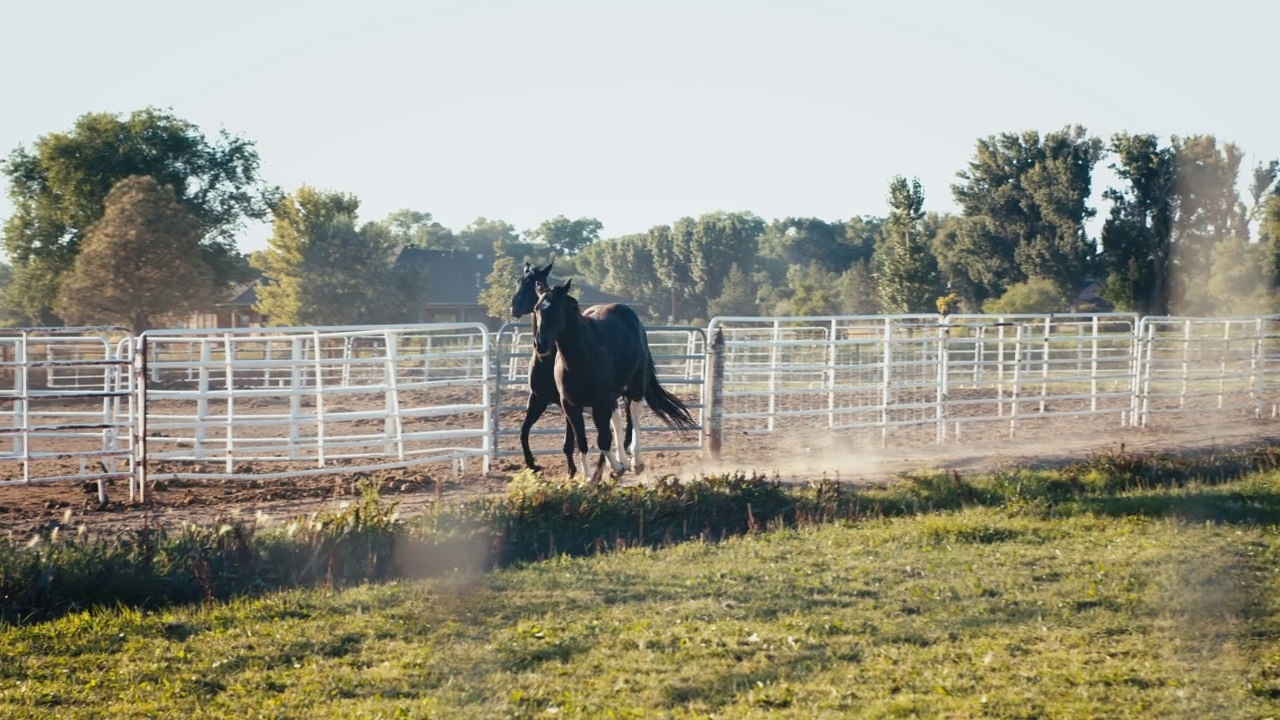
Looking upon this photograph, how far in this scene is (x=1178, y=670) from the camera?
16.9 ft

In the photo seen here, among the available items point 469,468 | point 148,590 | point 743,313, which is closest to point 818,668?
point 148,590

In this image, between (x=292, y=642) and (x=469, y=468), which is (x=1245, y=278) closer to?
(x=469, y=468)

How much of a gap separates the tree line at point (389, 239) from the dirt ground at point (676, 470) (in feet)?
53.0

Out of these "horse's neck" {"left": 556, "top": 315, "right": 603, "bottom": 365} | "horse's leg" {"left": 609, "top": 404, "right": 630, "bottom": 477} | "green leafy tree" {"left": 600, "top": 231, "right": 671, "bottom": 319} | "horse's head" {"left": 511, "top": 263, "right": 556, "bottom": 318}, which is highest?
"green leafy tree" {"left": 600, "top": 231, "right": 671, "bottom": 319}

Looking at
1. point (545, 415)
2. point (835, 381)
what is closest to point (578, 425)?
point (545, 415)

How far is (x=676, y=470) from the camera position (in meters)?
12.1

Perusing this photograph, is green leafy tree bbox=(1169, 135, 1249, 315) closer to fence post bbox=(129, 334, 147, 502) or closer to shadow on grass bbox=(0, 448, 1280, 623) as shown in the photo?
shadow on grass bbox=(0, 448, 1280, 623)

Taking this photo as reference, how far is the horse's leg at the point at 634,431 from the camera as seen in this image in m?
12.0

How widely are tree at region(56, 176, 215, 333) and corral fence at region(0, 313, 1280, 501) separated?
6.19m

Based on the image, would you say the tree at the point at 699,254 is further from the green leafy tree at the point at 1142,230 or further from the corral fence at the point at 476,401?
the corral fence at the point at 476,401

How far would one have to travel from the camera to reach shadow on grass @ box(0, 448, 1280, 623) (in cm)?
695

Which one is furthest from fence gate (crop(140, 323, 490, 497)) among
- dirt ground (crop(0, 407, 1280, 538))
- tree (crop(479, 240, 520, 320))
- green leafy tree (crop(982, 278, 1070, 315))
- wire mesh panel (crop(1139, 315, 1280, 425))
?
green leafy tree (crop(982, 278, 1070, 315))

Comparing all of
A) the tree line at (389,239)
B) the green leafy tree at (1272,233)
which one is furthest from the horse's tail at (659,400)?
the green leafy tree at (1272,233)

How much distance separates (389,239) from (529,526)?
41113 millimetres
